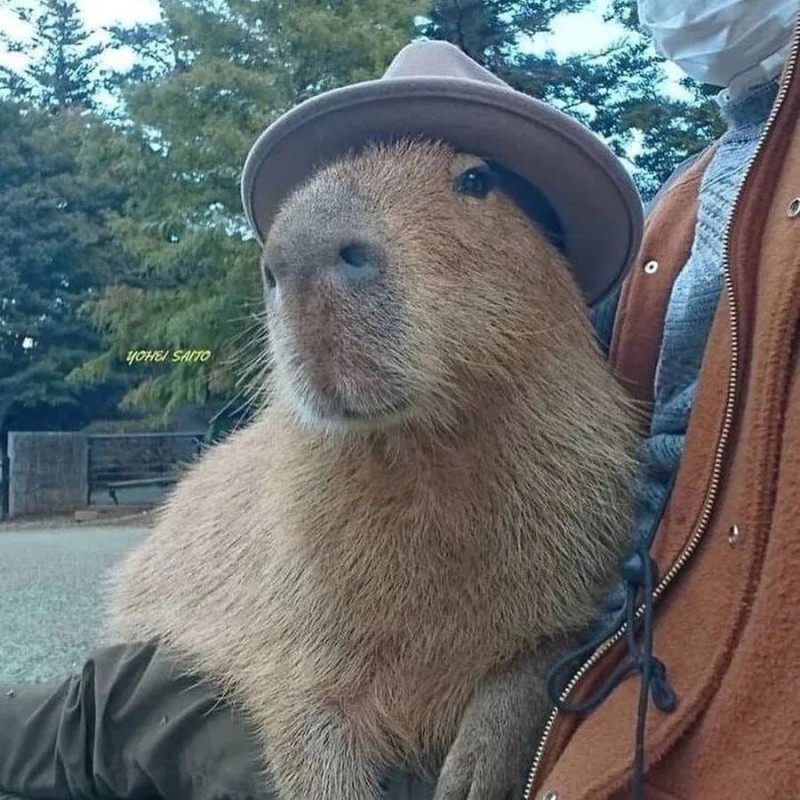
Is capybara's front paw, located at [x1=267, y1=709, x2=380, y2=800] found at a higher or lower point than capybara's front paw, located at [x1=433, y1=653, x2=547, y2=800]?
lower

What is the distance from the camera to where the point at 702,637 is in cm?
118

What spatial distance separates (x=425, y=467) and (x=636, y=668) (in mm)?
375

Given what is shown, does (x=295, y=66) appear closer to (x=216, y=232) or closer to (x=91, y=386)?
(x=216, y=232)

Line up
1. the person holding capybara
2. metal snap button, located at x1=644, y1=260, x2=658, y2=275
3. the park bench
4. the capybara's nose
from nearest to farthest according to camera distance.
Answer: the person holding capybara, the capybara's nose, metal snap button, located at x1=644, y1=260, x2=658, y2=275, the park bench

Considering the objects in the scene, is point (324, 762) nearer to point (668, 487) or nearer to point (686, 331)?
point (668, 487)

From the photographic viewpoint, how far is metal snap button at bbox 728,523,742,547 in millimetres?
1142

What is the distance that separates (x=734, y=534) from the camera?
1.15 meters

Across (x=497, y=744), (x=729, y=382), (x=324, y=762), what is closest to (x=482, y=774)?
(x=497, y=744)

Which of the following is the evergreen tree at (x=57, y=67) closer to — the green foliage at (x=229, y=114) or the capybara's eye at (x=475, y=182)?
the green foliage at (x=229, y=114)

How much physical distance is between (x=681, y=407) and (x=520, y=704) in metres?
0.43

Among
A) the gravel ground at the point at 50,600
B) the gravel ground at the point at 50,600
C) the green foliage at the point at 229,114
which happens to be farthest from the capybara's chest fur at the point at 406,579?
the green foliage at the point at 229,114

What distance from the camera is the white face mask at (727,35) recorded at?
1.60 metres

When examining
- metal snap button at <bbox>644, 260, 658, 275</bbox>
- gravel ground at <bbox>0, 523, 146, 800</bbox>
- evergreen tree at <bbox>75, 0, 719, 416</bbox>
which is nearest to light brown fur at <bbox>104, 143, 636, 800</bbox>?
metal snap button at <bbox>644, 260, 658, 275</bbox>

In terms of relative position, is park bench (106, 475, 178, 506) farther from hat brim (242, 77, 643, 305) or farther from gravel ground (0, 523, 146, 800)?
hat brim (242, 77, 643, 305)
